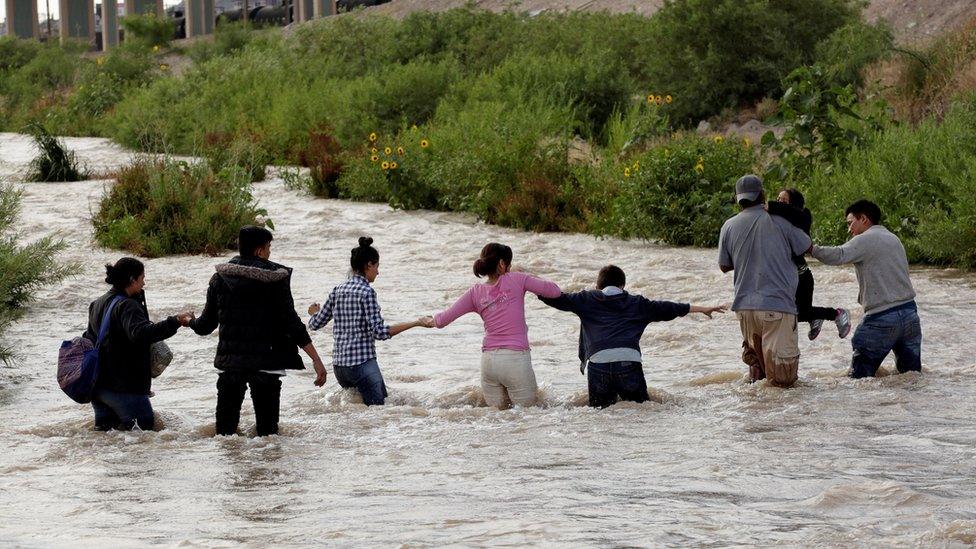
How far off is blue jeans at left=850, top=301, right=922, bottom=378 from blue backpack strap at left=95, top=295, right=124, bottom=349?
15.6 ft

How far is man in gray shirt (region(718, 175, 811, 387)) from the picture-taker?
9.03 m

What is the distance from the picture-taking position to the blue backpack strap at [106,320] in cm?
823

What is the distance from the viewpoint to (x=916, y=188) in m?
15.7

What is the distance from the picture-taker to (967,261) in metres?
14.6

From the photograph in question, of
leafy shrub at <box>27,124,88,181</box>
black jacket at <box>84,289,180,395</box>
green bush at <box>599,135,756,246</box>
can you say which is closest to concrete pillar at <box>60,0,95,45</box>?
leafy shrub at <box>27,124,88,181</box>

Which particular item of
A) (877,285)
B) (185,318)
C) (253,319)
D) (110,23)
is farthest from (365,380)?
(110,23)

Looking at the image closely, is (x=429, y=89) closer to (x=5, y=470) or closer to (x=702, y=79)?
(x=702, y=79)

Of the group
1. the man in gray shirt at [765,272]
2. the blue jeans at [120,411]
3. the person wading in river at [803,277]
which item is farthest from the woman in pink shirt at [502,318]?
the blue jeans at [120,411]

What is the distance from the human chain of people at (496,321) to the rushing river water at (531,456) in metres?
0.22

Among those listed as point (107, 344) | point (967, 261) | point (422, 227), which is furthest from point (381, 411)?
point (422, 227)

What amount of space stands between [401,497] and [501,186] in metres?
12.7

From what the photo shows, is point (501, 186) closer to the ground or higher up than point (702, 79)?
closer to the ground

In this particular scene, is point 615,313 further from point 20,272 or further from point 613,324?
point 20,272

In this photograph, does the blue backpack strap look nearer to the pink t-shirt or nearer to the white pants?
the pink t-shirt
